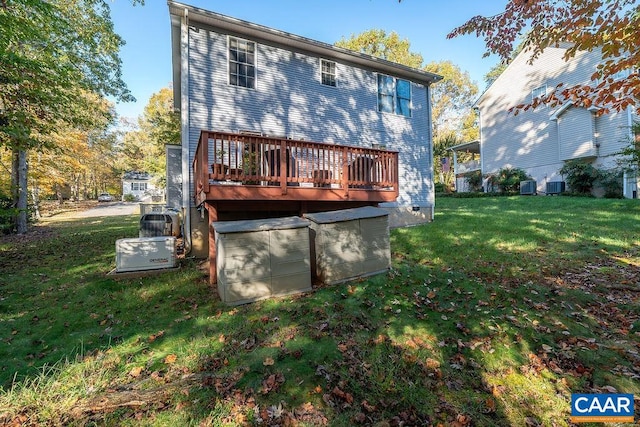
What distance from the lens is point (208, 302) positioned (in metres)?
5.05

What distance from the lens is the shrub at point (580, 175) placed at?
14898mm

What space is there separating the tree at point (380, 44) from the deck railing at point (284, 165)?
74.2 feet

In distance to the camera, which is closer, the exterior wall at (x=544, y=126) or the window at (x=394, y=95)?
the window at (x=394, y=95)

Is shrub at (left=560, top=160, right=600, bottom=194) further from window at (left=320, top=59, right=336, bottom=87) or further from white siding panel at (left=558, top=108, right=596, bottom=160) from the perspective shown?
window at (left=320, top=59, right=336, bottom=87)

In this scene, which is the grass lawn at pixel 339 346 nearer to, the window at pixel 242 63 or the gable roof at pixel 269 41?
the window at pixel 242 63

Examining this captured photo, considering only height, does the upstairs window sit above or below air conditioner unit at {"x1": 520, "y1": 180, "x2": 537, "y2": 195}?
above

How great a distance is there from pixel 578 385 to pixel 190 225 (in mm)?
8002

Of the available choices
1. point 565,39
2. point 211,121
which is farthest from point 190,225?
point 565,39

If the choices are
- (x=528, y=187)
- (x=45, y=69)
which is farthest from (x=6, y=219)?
(x=528, y=187)

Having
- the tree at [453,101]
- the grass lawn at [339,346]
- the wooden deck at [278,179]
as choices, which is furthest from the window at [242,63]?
the tree at [453,101]

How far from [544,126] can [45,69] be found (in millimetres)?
24432

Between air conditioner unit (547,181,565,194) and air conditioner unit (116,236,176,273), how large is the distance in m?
19.9

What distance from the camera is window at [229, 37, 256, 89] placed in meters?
8.55

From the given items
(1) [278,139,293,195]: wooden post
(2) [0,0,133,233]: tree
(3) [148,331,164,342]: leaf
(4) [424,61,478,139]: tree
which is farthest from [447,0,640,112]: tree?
(4) [424,61,478,139]: tree
